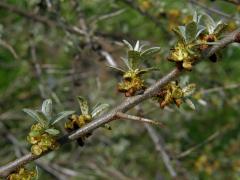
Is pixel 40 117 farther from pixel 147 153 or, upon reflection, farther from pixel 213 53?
pixel 147 153

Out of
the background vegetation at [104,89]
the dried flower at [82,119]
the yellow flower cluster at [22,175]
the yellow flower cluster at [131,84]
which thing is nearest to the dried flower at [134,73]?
the yellow flower cluster at [131,84]

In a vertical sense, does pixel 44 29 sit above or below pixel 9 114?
above

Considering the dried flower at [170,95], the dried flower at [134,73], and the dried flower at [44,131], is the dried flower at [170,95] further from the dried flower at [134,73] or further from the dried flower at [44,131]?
the dried flower at [44,131]

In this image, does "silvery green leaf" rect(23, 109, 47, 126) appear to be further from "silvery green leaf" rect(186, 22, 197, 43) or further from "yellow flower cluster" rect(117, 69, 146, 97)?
"silvery green leaf" rect(186, 22, 197, 43)

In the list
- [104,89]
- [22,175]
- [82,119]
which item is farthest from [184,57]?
[104,89]

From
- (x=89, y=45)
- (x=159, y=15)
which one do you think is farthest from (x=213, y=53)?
(x=159, y=15)

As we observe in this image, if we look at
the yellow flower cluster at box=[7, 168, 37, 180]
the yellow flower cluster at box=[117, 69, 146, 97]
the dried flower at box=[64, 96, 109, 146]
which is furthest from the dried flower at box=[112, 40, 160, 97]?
the yellow flower cluster at box=[7, 168, 37, 180]
